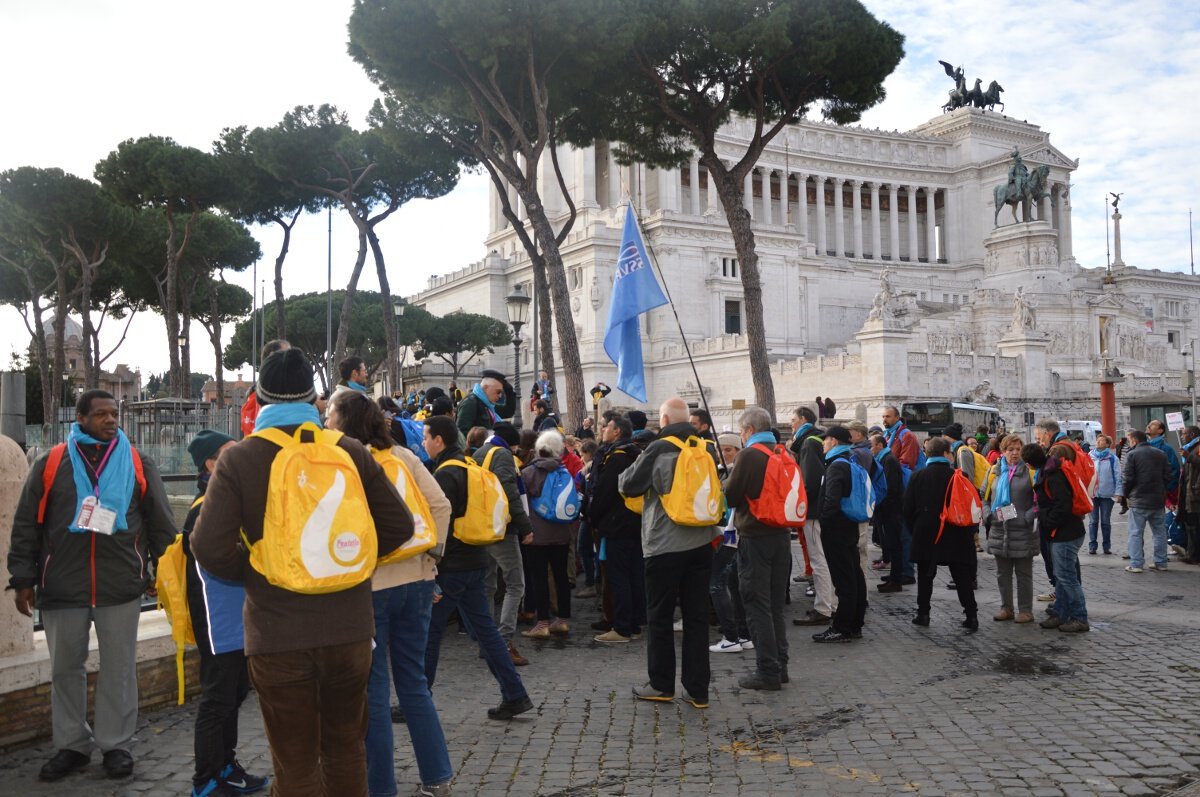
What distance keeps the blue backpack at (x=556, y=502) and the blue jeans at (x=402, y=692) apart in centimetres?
314

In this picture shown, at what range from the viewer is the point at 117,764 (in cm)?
445

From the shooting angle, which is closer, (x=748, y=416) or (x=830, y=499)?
(x=748, y=416)

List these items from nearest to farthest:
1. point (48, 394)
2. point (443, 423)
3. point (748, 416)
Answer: point (443, 423) < point (748, 416) < point (48, 394)

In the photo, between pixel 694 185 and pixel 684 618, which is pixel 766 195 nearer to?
pixel 694 185

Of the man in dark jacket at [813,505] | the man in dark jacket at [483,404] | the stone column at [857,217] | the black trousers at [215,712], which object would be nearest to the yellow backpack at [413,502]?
the black trousers at [215,712]

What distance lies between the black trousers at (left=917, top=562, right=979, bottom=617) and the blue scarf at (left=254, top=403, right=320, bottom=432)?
591 cm

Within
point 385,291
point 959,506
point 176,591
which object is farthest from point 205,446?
point 385,291

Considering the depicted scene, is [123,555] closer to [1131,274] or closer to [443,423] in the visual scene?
[443,423]

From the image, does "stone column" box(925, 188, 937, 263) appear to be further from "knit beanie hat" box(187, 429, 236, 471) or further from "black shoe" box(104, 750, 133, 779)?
"black shoe" box(104, 750, 133, 779)

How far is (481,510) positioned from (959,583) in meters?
4.30

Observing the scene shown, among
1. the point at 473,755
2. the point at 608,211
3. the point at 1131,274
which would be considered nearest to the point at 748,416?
the point at 473,755

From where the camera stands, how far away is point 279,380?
338 centimetres

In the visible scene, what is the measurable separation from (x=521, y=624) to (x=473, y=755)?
3.47 meters

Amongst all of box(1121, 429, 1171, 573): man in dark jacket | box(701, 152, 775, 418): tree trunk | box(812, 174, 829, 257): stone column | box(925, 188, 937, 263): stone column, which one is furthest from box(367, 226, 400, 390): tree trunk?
box(925, 188, 937, 263): stone column
